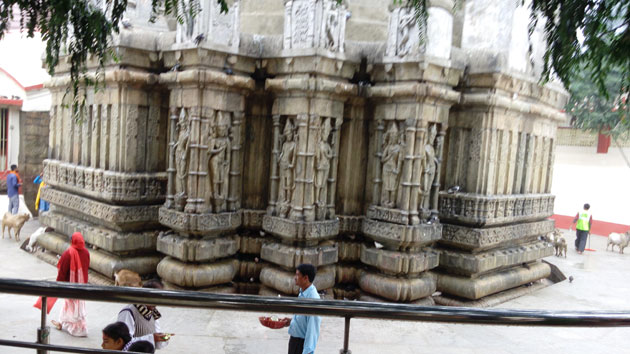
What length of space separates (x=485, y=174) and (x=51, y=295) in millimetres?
6597

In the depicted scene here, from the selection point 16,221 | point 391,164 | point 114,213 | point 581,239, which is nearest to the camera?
point 391,164

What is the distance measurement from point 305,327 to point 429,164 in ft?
12.0

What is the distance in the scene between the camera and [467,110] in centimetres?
747

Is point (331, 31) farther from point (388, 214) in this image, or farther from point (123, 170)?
A: point (123, 170)

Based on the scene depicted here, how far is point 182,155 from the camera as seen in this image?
6539mm

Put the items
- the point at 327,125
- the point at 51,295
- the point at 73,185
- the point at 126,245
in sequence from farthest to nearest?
the point at 73,185 < the point at 126,245 < the point at 327,125 < the point at 51,295

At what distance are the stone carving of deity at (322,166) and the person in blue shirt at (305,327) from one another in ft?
9.14

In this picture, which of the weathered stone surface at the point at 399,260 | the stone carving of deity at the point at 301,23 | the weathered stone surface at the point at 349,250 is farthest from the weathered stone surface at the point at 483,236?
the stone carving of deity at the point at 301,23

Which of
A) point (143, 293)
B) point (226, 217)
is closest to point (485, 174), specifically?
point (226, 217)

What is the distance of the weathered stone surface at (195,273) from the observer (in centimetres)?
646

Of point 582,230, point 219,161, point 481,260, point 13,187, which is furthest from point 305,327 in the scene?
point 582,230

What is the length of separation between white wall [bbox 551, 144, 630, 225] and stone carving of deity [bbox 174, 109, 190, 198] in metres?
17.4

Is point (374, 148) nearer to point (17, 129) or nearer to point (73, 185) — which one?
point (73, 185)

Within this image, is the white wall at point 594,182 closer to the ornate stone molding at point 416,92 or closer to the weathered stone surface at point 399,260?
the weathered stone surface at point 399,260
